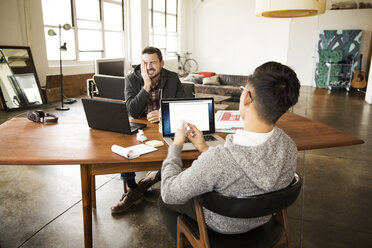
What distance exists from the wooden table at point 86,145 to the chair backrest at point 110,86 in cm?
190

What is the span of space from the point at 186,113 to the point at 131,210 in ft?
3.46

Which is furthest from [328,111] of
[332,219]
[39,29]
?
[39,29]

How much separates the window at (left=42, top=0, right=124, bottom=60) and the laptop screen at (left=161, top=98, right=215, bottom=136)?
206 inches

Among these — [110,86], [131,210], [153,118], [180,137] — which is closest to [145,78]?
[153,118]

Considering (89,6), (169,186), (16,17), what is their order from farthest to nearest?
(89,6), (16,17), (169,186)

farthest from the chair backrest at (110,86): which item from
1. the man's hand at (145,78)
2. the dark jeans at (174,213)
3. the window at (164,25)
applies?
Result: the window at (164,25)

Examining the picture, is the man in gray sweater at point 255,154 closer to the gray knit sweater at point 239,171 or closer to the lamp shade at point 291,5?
the gray knit sweater at point 239,171

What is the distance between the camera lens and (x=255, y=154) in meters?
0.92

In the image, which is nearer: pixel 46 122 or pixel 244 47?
pixel 46 122

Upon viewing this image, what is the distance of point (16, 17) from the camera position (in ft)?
16.9

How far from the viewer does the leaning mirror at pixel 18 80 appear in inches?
191

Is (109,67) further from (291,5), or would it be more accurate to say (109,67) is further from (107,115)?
(291,5)

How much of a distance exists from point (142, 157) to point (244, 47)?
A: 10291mm

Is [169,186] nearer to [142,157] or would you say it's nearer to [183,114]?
[142,157]
